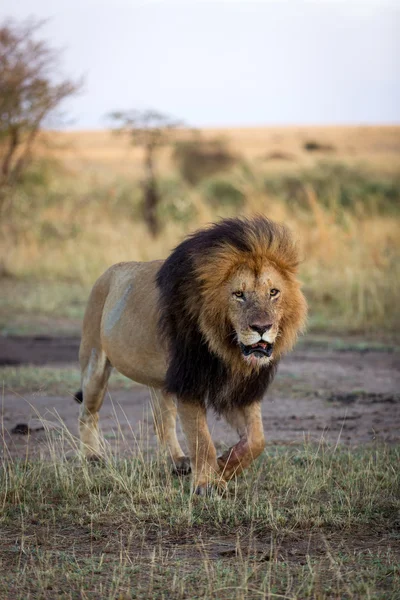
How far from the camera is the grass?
327 cm

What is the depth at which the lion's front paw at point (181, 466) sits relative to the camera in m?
4.96

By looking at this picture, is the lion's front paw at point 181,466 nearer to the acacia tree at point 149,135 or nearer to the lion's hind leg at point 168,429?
the lion's hind leg at point 168,429

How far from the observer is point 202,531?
3.94m

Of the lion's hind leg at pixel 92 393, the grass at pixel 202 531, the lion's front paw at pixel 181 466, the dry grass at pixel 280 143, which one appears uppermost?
the dry grass at pixel 280 143

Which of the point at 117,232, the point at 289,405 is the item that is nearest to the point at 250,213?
the point at 117,232

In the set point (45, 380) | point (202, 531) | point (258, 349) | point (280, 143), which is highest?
point (280, 143)

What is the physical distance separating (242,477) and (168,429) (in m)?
0.71

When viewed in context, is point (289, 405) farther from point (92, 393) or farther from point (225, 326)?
point (225, 326)

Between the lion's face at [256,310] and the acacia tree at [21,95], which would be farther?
the acacia tree at [21,95]

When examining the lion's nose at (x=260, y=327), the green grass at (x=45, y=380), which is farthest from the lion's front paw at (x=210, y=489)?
the green grass at (x=45, y=380)

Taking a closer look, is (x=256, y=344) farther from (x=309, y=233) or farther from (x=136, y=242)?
(x=136, y=242)

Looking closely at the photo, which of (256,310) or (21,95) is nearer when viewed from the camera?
(256,310)

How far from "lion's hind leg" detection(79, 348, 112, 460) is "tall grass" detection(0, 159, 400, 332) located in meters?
5.22

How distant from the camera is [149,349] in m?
4.99
